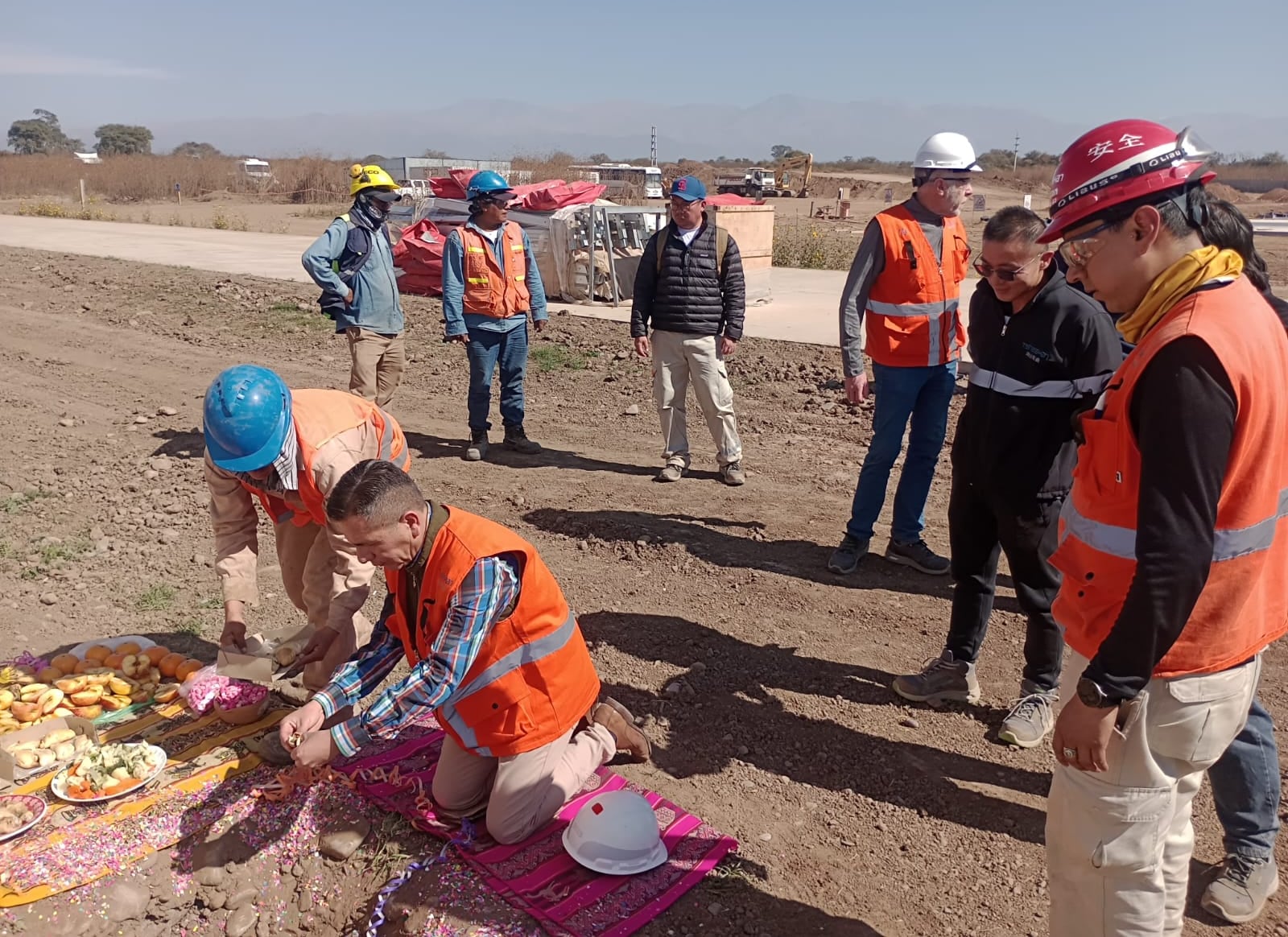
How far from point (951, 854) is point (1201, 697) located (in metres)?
1.50

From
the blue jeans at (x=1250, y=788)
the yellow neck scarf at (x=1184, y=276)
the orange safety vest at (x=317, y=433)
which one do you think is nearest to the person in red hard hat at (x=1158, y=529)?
the yellow neck scarf at (x=1184, y=276)

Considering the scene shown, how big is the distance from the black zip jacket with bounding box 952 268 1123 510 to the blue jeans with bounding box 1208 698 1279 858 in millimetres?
1030

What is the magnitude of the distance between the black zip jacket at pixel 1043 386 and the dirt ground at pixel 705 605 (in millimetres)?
1090

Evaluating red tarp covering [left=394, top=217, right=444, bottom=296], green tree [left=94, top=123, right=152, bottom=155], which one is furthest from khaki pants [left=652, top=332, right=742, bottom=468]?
green tree [left=94, top=123, right=152, bottom=155]

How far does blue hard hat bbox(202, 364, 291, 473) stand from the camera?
10.5 ft

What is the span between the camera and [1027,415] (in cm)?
357

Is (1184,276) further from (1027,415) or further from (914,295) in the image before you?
(914,295)

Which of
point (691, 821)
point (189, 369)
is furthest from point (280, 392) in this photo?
point (189, 369)

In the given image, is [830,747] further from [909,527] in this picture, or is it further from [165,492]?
[165,492]

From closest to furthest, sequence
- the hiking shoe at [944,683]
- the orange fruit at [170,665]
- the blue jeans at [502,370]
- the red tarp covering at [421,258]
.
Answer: the hiking shoe at [944,683], the orange fruit at [170,665], the blue jeans at [502,370], the red tarp covering at [421,258]

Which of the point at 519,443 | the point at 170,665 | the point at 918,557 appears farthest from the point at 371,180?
the point at 918,557

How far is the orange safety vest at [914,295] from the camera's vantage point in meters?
5.04

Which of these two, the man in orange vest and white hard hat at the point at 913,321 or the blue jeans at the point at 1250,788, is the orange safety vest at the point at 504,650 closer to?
the blue jeans at the point at 1250,788

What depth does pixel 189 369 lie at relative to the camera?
34.1 ft
